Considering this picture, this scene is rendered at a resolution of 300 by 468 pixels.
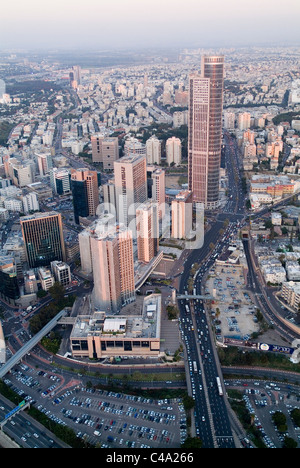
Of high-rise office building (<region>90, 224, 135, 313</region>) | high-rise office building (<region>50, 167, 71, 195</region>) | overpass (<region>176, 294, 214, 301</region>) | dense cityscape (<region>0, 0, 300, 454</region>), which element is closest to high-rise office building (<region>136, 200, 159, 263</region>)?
dense cityscape (<region>0, 0, 300, 454</region>)

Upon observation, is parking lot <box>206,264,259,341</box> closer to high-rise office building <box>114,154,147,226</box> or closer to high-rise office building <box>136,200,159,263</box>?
high-rise office building <box>136,200,159,263</box>

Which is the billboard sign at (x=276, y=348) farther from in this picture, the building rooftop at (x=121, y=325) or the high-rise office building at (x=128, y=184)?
the high-rise office building at (x=128, y=184)

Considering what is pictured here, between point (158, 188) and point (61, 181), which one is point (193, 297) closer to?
point (158, 188)

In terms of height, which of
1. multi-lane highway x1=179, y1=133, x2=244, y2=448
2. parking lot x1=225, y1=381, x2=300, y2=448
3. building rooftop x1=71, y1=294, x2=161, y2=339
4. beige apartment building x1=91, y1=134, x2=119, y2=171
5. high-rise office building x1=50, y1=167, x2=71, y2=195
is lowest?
parking lot x1=225, y1=381, x2=300, y2=448

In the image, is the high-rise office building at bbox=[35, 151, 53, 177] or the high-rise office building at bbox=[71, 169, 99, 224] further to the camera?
the high-rise office building at bbox=[35, 151, 53, 177]

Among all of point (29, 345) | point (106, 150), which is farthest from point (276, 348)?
point (106, 150)

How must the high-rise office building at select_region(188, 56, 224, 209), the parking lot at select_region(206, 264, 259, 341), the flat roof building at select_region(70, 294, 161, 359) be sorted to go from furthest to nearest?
the high-rise office building at select_region(188, 56, 224, 209)
the parking lot at select_region(206, 264, 259, 341)
the flat roof building at select_region(70, 294, 161, 359)

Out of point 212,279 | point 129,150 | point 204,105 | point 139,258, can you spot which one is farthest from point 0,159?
point 212,279

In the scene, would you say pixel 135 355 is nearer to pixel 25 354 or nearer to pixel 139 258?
pixel 25 354
